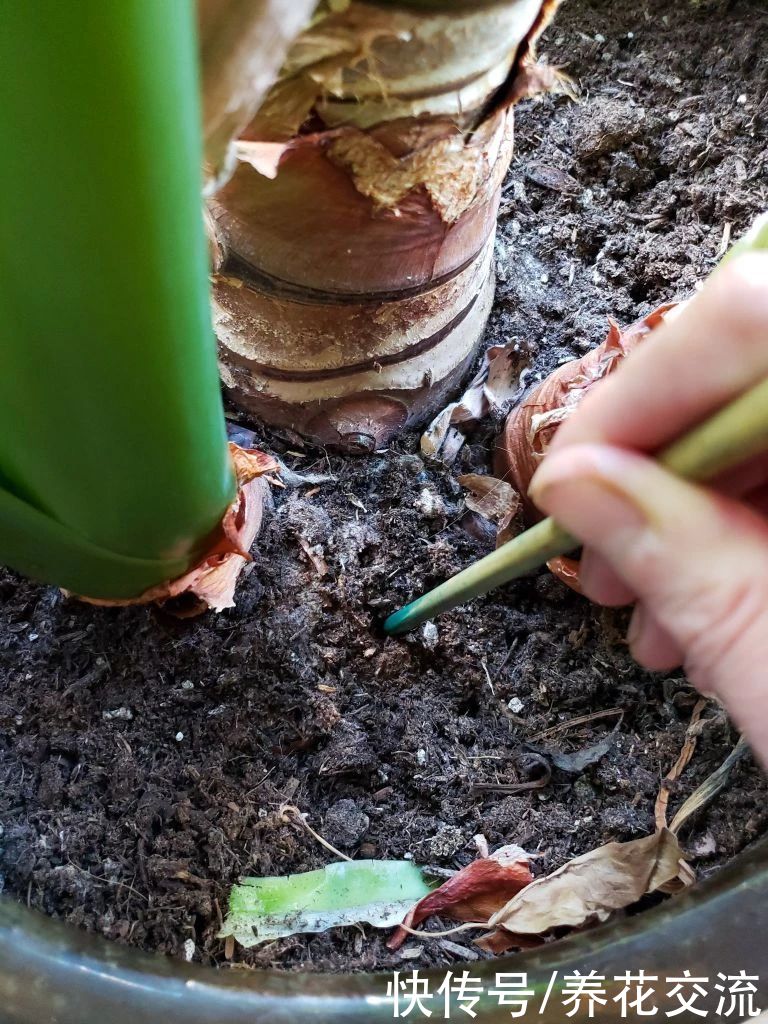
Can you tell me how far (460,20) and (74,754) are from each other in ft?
1.63

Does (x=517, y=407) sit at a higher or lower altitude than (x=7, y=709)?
higher

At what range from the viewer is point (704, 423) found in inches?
10.9

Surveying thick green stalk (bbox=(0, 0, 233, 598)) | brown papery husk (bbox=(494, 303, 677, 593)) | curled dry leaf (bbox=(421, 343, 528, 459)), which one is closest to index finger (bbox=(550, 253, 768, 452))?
thick green stalk (bbox=(0, 0, 233, 598))

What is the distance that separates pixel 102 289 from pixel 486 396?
0.48m

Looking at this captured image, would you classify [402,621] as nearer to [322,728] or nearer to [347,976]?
[322,728]

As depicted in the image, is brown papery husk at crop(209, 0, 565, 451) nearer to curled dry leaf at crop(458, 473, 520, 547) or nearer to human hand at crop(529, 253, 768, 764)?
curled dry leaf at crop(458, 473, 520, 547)

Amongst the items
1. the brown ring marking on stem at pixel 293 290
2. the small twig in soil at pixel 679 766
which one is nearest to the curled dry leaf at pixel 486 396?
the brown ring marking on stem at pixel 293 290

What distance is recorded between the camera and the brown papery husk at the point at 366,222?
1.30 feet

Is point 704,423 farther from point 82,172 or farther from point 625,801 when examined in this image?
point 625,801

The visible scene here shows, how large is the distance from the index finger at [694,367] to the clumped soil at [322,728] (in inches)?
13.2

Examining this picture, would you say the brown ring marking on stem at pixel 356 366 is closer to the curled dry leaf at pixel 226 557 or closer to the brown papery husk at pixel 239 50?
the curled dry leaf at pixel 226 557

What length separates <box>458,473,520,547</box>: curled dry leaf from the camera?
2.12ft

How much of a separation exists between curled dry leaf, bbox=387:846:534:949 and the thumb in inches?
10.0

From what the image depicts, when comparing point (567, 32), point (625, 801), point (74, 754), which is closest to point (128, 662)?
point (74, 754)
